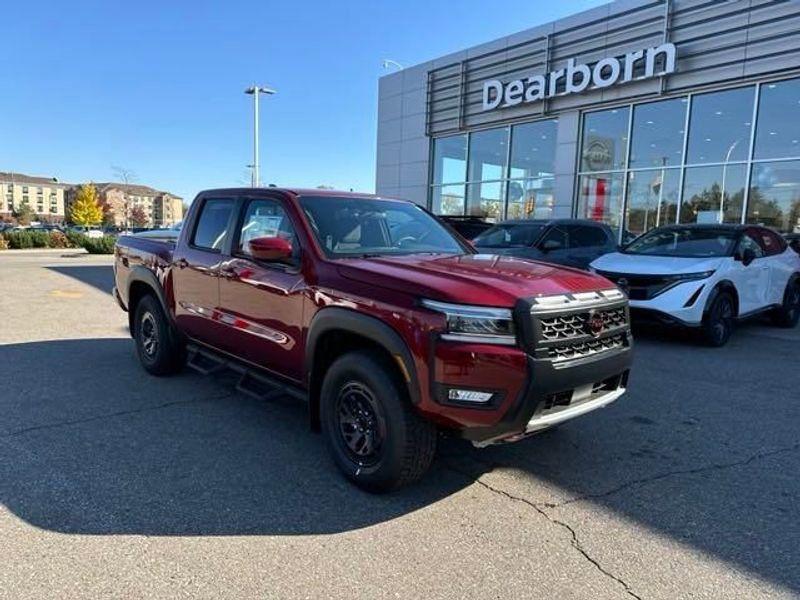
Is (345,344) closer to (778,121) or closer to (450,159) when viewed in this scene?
→ (778,121)

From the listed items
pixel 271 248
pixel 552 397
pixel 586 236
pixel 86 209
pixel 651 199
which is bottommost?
pixel 552 397

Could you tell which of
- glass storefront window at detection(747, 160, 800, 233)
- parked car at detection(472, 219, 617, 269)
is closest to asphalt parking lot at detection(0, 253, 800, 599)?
parked car at detection(472, 219, 617, 269)

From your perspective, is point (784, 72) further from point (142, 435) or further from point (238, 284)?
point (142, 435)

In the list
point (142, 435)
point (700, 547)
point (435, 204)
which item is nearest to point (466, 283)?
point (700, 547)

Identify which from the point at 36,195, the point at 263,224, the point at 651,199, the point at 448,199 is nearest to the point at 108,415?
the point at 263,224

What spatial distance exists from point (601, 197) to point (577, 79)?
3.11 m

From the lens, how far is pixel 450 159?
65.9 feet

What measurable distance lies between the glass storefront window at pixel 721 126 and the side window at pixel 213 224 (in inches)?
491

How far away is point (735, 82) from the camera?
13.2 meters

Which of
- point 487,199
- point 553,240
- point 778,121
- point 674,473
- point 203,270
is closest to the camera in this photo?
point 674,473

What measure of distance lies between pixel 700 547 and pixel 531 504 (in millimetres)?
865

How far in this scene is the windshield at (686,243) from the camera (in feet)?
27.7

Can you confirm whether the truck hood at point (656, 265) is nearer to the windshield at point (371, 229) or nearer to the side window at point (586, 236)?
the side window at point (586, 236)

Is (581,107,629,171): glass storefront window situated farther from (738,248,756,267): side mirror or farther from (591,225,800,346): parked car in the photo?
(738,248,756,267): side mirror
